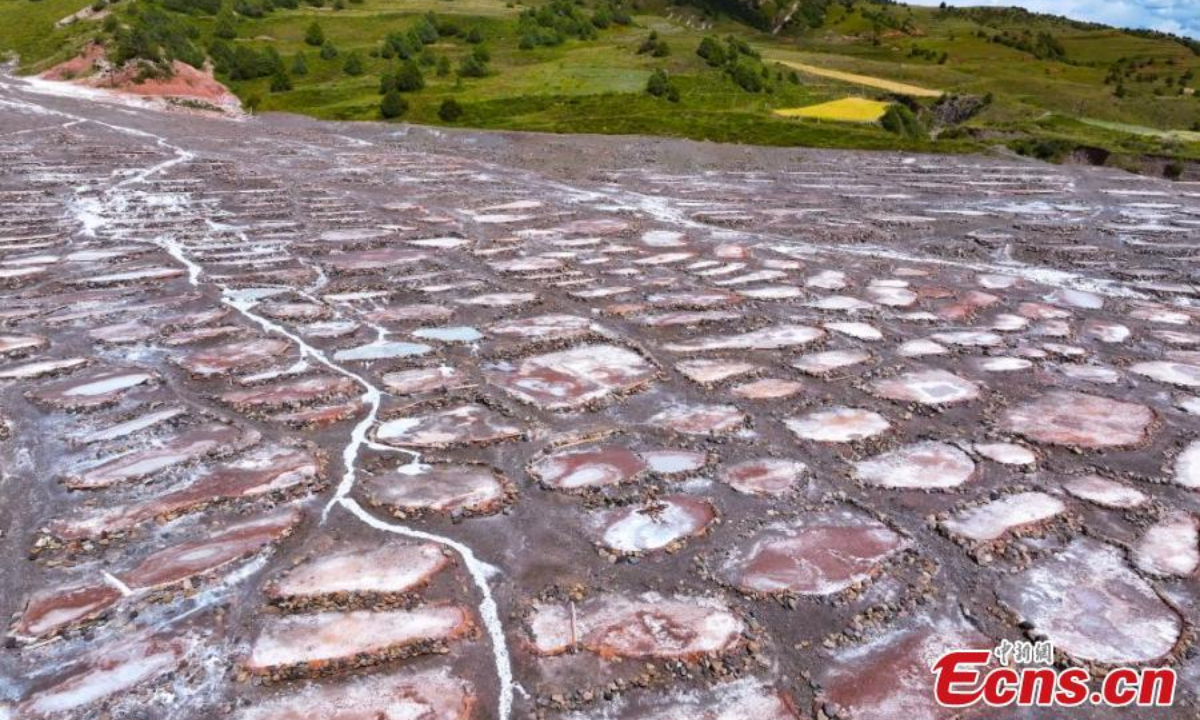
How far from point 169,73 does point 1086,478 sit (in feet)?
109

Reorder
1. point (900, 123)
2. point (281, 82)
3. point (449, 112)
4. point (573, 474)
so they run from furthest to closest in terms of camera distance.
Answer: point (281, 82), point (900, 123), point (449, 112), point (573, 474)

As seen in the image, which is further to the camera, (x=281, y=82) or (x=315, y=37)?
(x=315, y=37)

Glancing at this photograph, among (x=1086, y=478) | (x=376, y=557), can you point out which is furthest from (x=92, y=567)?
(x=1086, y=478)

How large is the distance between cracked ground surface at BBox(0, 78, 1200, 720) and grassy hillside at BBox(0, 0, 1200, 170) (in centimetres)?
1806

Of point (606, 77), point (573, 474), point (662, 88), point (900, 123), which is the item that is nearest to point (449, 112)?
point (662, 88)

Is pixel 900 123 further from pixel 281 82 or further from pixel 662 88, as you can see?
pixel 281 82

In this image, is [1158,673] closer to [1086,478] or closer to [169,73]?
[1086,478]

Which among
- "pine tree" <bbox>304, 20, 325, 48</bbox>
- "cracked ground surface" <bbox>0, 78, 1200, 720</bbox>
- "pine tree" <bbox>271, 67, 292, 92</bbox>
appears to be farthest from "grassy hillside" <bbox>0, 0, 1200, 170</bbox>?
"cracked ground surface" <bbox>0, 78, 1200, 720</bbox>

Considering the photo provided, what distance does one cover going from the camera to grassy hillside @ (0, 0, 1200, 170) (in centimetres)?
2870

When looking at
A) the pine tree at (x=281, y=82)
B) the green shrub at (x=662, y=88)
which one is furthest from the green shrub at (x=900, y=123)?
the pine tree at (x=281, y=82)

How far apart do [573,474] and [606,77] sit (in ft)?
112

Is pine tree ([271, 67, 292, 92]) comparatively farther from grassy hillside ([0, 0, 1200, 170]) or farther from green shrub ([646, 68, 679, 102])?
green shrub ([646, 68, 679, 102])

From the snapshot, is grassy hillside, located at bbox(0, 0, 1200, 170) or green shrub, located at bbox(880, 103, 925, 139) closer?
green shrub, located at bbox(880, 103, 925, 139)

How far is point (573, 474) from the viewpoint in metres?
4.23
